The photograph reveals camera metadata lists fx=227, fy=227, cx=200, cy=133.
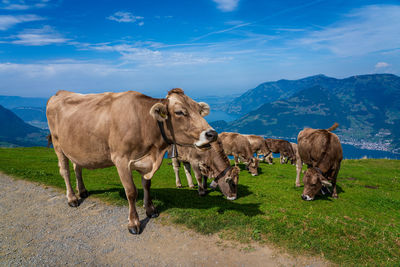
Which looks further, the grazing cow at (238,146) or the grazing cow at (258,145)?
the grazing cow at (258,145)

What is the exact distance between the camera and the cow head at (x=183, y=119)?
603cm

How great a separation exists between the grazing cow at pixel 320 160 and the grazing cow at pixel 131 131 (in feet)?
25.3

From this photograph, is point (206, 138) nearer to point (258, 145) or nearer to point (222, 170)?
point (222, 170)

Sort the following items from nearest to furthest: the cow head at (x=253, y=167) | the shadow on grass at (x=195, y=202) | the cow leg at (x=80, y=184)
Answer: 1. the shadow on grass at (x=195, y=202)
2. the cow leg at (x=80, y=184)
3. the cow head at (x=253, y=167)

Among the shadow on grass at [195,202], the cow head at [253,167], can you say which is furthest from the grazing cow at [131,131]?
the cow head at [253,167]

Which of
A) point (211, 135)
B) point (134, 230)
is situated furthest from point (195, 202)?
point (211, 135)

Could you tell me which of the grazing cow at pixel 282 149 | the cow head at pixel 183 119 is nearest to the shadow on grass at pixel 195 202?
the cow head at pixel 183 119

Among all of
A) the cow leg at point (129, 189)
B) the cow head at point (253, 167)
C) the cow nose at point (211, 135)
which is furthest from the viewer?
the cow head at point (253, 167)

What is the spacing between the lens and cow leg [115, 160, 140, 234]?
21.9 feet

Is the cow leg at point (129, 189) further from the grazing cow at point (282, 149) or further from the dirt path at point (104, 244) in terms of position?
the grazing cow at point (282, 149)

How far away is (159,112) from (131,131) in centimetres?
106

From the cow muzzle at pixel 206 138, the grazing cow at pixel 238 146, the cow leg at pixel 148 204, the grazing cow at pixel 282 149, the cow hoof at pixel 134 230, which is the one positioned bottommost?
the grazing cow at pixel 282 149

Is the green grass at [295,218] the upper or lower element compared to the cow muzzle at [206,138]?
lower

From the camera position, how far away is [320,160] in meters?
12.0
